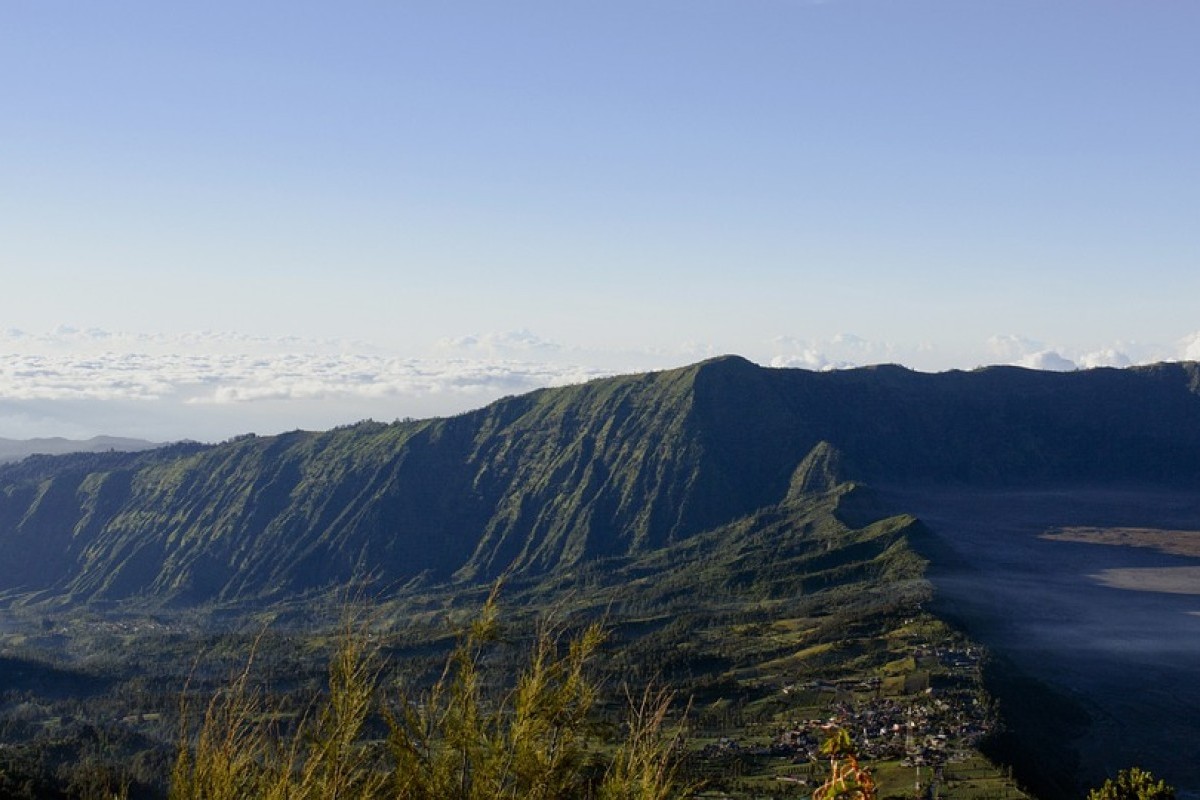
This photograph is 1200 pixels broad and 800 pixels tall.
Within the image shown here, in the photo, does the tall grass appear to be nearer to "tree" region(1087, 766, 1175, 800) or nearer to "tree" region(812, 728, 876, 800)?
"tree" region(812, 728, 876, 800)

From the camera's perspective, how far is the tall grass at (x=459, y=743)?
20656 millimetres

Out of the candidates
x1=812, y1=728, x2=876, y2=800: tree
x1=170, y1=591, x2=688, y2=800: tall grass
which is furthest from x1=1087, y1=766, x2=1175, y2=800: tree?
x1=812, y1=728, x2=876, y2=800: tree

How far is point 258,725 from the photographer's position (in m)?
20.4

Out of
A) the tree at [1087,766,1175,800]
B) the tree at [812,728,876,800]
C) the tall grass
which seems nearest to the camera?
the tree at [812,728,876,800]

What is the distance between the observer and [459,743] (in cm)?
2377

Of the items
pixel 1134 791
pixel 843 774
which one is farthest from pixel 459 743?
pixel 1134 791

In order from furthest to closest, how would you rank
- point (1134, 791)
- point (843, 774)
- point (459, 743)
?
point (1134, 791) → point (459, 743) → point (843, 774)

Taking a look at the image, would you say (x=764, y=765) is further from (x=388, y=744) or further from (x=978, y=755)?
(x=388, y=744)

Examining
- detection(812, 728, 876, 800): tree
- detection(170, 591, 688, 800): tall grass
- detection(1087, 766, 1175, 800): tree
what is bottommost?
detection(1087, 766, 1175, 800): tree

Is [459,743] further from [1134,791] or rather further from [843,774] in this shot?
[1134,791]

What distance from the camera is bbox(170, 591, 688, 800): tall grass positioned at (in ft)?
67.8

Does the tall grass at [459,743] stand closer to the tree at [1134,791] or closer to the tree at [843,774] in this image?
the tree at [843,774]

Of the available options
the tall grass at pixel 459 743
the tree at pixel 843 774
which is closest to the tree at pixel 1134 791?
the tall grass at pixel 459 743

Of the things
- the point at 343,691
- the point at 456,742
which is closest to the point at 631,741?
the point at 456,742
